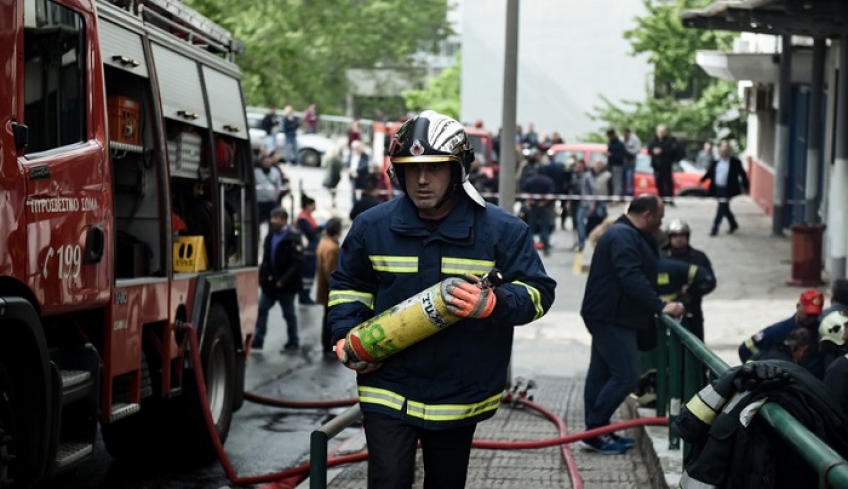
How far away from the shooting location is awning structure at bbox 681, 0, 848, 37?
18.1 metres

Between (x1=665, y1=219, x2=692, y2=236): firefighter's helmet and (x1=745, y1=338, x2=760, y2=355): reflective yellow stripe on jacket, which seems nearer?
(x1=745, y1=338, x2=760, y2=355): reflective yellow stripe on jacket

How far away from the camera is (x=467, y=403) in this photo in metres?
5.59

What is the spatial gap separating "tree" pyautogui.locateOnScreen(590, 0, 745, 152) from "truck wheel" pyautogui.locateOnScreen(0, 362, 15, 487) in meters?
38.1

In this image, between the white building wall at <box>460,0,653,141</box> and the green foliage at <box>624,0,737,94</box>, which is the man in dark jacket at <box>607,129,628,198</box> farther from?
the white building wall at <box>460,0,653,141</box>

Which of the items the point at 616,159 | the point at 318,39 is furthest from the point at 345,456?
the point at 318,39

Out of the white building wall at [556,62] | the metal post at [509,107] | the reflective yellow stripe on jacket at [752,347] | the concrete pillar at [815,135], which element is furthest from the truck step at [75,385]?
the white building wall at [556,62]

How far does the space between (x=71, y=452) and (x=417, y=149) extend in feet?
9.37

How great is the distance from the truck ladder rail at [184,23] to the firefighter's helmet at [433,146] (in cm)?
350

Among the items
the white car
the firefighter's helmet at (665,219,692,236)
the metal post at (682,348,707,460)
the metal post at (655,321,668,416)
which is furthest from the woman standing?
the white car

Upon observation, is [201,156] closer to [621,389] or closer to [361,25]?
[621,389]

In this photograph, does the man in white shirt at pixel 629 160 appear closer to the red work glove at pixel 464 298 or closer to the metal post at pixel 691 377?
the metal post at pixel 691 377

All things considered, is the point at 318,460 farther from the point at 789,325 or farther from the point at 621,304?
the point at 789,325

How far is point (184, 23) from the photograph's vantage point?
32.9ft

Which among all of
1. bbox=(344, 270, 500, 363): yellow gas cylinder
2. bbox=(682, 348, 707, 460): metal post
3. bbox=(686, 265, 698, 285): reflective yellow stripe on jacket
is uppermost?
bbox=(344, 270, 500, 363): yellow gas cylinder
